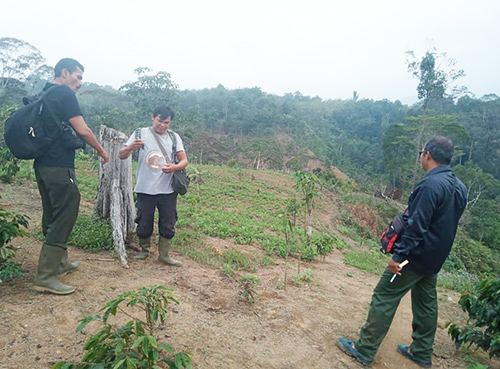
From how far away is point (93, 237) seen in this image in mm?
3768

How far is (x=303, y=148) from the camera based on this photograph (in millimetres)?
35188

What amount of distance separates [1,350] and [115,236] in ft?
5.46

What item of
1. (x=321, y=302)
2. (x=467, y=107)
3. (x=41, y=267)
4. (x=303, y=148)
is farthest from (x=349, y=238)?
(x=467, y=107)

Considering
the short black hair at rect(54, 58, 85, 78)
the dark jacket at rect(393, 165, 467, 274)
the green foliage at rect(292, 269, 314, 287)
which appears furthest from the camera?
the green foliage at rect(292, 269, 314, 287)

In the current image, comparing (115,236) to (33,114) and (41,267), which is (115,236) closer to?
(41,267)

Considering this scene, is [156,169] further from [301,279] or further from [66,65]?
[301,279]

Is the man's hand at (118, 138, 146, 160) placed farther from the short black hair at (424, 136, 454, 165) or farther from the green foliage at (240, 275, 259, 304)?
the short black hair at (424, 136, 454, 165)

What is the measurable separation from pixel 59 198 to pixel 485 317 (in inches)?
136

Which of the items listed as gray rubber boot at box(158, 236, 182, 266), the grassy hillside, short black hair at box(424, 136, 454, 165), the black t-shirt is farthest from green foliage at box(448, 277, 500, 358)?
the black t-shirt

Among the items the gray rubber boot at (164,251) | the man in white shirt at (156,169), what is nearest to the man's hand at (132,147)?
the man in white shirt at (156,169)

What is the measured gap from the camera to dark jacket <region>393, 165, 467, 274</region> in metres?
2.35

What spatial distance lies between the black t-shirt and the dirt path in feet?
3.40

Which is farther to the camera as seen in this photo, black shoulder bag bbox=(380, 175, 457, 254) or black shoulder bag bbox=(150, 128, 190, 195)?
black shoulder bag bbox=(150, 128, 190, 195)

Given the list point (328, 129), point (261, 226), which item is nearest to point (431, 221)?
point (261, 226)
